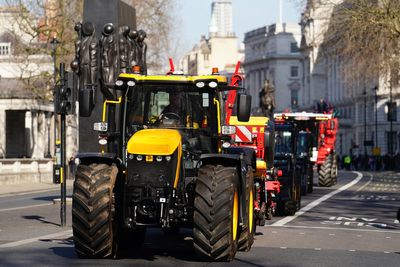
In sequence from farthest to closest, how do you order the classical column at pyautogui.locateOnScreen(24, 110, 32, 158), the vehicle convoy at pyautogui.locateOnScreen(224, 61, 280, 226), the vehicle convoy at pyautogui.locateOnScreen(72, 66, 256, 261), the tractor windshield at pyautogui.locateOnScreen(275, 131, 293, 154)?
the classical column at pyautogui.locateOnScreen(24, 110, 32, 158), the tractor windshield at pyautogui.locateOnScreen(275, 131, 293, 154), the vehicle convoy at pyautogui.locateOnScreen(224, 61, 280, 226), the vehicle convoy at pyautogui.locateOnScreen(72, 66, 256, 261)

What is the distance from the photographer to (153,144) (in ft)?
61.1

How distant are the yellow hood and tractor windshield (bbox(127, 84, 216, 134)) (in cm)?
113

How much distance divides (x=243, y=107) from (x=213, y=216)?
1.82 metres

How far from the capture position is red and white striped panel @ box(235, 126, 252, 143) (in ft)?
99.8

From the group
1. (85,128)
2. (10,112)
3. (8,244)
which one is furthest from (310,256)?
(10,112)

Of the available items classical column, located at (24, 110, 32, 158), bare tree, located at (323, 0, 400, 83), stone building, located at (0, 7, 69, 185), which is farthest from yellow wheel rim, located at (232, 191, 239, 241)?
classical column, located at (24, 110, 32, 158)

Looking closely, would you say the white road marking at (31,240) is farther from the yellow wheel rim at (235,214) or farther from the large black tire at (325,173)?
the large black tire at (325,173)

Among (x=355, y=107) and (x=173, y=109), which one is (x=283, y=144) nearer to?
(x=173, y=109)

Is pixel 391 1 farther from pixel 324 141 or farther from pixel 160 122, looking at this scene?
pixel 160 122

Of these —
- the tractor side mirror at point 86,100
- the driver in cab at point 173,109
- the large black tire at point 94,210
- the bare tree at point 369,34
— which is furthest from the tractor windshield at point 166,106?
the bare tree at point 369,34

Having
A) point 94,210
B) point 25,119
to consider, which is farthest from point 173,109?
point 25,119

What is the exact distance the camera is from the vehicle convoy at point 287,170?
33.2m

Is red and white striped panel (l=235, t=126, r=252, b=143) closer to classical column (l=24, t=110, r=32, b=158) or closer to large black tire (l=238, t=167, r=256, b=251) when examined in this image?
large black tire (l=238, t=167, r=256, b=251)

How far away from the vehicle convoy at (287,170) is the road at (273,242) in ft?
1.56
